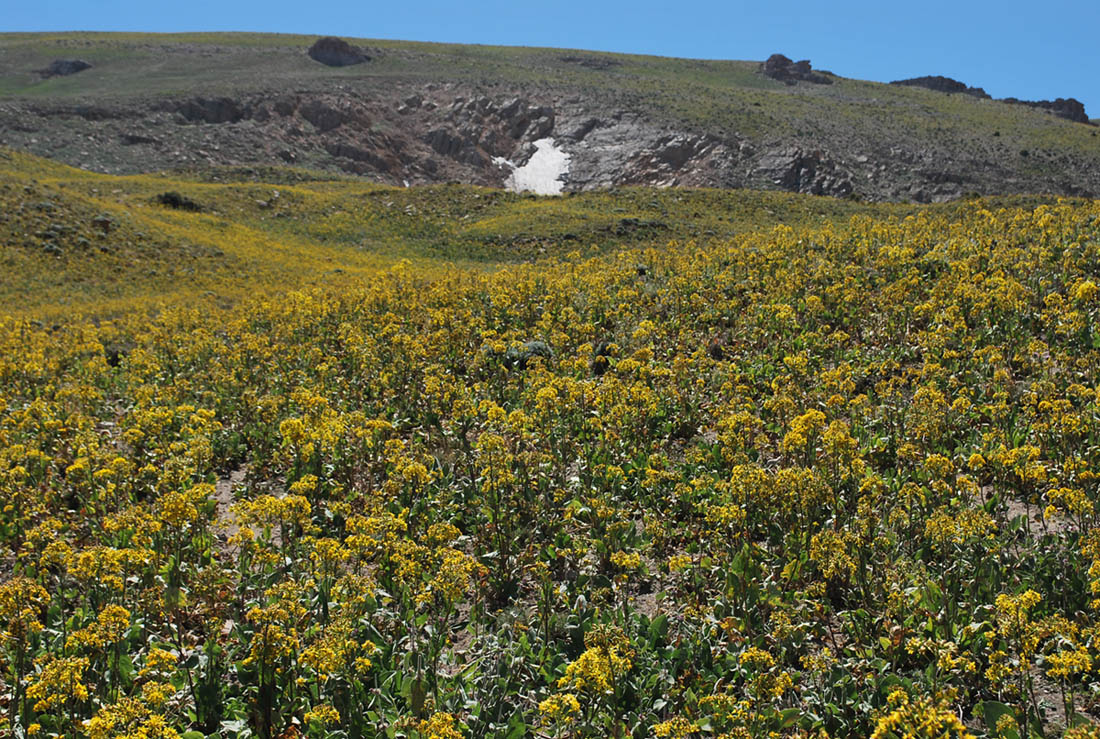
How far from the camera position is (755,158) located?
8050cm

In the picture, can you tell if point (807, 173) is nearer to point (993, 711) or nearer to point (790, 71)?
point (790, 71)

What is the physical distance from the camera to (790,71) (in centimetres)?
13838

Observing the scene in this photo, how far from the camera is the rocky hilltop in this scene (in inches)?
3046

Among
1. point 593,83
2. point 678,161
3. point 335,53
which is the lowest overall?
point 678,161

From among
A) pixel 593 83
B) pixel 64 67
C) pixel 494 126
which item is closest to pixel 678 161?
pixel 494 126

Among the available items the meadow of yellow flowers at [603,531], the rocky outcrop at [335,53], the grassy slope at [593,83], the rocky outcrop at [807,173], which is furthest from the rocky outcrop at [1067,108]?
the meadow of yellow flowers at [603,531]

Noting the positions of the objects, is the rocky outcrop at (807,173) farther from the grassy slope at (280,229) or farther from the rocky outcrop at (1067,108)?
the rocky outcrop at (1067,108)

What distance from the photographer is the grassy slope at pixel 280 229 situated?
2812 cm

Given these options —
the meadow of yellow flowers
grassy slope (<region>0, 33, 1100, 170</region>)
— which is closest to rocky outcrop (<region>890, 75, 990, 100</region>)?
grassy slope (<region>0, 33, 1100, 170</region>)

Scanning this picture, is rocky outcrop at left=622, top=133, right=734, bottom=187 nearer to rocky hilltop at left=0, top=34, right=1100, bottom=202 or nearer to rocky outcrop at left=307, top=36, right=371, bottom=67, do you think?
rocky hilltop at left=0, top=34, right=1100, bottom=202

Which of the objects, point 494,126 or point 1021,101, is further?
point 1021,101

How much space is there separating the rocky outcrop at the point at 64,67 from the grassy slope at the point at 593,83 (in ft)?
7.58

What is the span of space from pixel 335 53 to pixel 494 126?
1619 inches

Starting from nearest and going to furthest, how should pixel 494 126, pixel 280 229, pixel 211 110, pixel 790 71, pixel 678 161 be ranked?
pixel 280 229, pixel 678 161, pixel 211 110, pixel 494 126, pixel 790 71
